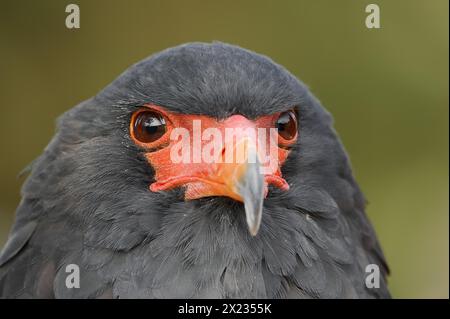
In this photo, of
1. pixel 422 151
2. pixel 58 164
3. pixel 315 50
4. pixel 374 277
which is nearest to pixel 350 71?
pixel 315 50

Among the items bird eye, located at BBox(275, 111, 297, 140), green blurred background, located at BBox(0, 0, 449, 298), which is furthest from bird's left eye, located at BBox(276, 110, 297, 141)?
green blurred background, located at BBox(0, 0, 449, 298)

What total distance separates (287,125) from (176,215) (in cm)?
79

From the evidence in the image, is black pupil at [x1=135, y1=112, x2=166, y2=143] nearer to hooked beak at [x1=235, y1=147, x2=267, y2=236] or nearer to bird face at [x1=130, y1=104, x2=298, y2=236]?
bird face at [x1=130, y1=104, x2=298, y2=236]

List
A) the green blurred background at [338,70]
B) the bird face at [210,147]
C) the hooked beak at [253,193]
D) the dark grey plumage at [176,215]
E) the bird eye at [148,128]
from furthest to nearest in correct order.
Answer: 1. the green blurred background at [338,70]
2. the bird eye at [148,128]
3. the dark grey plumage at [176,215]
4. the bird face at [210,147]
5. the hooked beak at [253,193]

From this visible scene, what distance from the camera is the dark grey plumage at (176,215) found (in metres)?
4.09

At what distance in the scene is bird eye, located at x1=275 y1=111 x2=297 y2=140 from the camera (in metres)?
4.43

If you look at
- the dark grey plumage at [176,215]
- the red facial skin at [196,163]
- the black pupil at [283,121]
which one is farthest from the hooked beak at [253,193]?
the black pupil at [283,121]

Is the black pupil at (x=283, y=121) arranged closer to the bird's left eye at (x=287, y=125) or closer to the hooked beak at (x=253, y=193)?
the bird's left eye at (x=287, y=125)

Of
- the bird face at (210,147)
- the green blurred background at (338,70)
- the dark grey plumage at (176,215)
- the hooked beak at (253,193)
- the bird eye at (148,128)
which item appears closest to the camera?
the hooked beak at (253,193)

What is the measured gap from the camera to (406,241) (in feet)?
28.4

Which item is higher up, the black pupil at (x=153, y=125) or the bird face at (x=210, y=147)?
the black pupil at (x=153, y=125)

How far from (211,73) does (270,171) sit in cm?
58

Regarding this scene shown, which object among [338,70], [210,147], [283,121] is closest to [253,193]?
[210,147]

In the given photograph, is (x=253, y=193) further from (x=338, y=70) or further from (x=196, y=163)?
(x=338, y=70)
